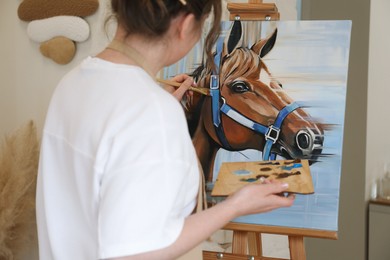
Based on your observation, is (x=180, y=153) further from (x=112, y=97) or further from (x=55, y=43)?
(x=55, y=43)

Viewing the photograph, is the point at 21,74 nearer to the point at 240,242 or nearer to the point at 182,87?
the point at 182,87

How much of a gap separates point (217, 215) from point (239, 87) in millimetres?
703

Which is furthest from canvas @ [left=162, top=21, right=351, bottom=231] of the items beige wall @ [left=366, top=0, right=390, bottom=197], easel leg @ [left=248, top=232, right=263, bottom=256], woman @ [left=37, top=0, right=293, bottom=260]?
beige wall @ [left=366, top=0, right=390, bottom=197]

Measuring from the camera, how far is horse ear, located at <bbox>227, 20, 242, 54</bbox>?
1429 millimetres

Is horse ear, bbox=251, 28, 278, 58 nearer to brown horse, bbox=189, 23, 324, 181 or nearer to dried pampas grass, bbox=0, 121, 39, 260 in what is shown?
brown horse, bbox=189, 23, 324, 181

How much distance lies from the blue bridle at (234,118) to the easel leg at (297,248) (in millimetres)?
236

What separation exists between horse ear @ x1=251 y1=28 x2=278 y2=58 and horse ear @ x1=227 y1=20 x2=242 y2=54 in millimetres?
62

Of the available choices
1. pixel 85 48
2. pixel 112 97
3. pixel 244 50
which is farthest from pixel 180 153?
pixel 85 48

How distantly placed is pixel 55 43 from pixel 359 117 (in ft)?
4.88

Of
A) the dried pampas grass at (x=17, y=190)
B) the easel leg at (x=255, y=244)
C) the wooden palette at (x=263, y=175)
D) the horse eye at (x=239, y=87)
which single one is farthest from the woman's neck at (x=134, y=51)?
the dried pampas grass at (x=17, y=190)

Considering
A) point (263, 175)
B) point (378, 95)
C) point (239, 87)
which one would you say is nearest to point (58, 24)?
point (239, 87)

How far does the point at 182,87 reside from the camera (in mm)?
1379

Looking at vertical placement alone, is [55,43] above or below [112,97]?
above

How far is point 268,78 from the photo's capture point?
139 cm
